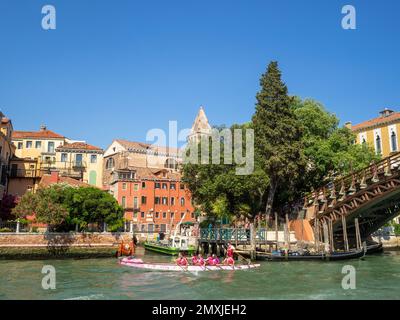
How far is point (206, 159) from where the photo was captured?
3703 cm

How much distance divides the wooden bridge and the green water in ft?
16.5

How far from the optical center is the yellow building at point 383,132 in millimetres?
52125

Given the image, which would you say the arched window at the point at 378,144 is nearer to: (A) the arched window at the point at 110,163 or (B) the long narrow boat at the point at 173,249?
(B) the long narrow boat at the point at 173,249

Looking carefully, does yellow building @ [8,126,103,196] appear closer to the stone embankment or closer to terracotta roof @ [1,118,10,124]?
terracotta roof @ [1,118,10,124]

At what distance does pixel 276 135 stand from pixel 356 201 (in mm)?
8165

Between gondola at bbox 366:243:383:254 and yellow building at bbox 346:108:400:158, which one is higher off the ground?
yellow building at bbox 346:108:400:158

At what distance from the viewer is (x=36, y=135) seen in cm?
6209

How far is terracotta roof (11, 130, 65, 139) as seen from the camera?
2415 inches

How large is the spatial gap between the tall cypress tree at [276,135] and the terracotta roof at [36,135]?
39.2 m

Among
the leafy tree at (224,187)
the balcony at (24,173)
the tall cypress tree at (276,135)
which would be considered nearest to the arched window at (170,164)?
the balcony at (24,173)

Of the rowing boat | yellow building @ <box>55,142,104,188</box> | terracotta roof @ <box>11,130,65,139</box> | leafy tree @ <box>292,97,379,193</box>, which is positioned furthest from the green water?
terracotta roof @ <box>11,130,65,139</box>

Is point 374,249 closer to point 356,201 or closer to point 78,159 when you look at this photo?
point 356,201

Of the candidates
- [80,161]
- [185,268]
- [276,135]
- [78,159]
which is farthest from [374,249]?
[78,159]
